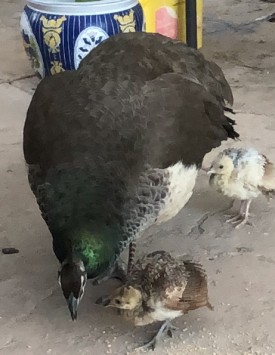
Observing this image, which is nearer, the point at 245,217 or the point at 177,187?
the point at 177,187

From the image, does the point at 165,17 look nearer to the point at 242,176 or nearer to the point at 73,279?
the point at 242,176

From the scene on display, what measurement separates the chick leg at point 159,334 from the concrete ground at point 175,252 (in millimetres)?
18

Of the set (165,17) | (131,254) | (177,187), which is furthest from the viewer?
(165,17)

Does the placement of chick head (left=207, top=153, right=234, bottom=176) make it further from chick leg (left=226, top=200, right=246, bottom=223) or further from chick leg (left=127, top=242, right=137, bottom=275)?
chick leg (left=127, top=242, right=137, bottom=275)

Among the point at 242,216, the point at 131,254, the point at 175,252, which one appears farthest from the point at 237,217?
the point at 131,254

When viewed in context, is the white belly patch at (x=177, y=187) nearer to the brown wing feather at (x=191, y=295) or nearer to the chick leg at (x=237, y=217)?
the brown wing feather at (x=191, y=295)

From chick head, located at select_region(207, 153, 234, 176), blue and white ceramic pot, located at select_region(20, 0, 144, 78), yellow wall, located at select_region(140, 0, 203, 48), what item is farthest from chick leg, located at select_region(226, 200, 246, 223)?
yellow wall, located at select_region(140, 0, 203, 48)

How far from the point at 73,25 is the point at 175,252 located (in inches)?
45.7

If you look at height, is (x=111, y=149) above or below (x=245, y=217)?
above

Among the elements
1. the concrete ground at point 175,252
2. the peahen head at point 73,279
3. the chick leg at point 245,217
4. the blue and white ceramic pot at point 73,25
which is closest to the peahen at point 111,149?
the peahen head at point 73,279

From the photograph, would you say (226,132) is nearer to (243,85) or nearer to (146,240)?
(146,240)

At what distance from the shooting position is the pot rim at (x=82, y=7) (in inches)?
114

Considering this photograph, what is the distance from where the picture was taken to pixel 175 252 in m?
2.07

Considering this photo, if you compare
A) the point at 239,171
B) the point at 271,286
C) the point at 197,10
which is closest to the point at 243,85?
the point at 197,10
